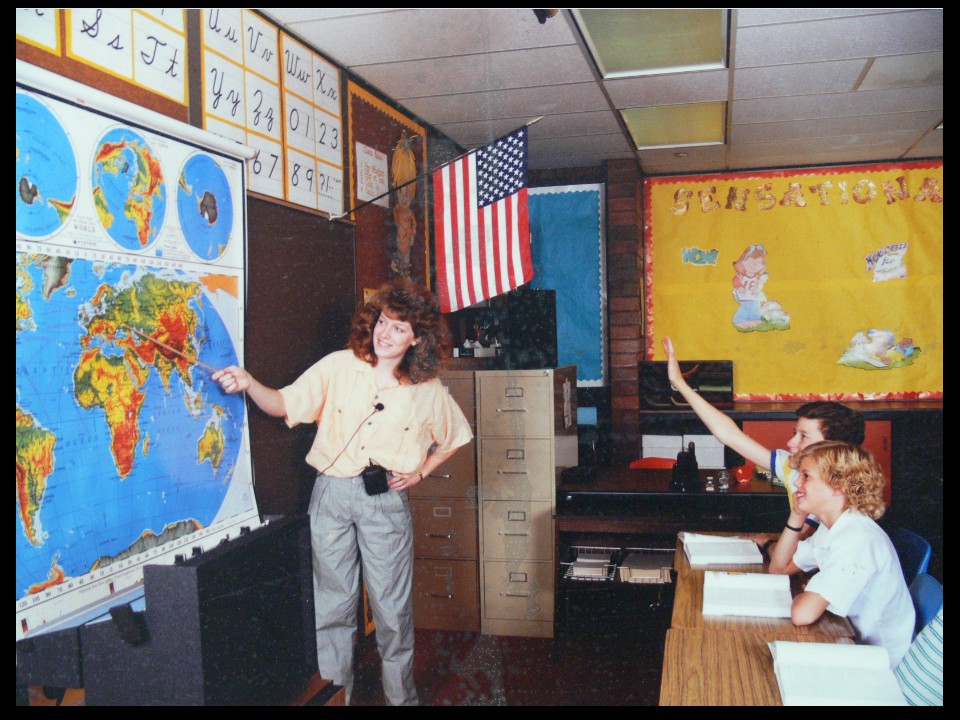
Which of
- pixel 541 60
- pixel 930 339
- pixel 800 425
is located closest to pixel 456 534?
pixel 800 425

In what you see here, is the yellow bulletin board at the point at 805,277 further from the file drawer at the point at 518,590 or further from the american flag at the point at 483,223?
the american flag at the point at 483,223

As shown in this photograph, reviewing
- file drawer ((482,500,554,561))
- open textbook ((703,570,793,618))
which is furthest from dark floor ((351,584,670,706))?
open textbook ((703,570,793,618))

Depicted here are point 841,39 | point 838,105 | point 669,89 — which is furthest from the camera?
point 838,105

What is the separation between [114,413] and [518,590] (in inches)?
98.4

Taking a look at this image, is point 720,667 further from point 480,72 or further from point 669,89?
point 669,89

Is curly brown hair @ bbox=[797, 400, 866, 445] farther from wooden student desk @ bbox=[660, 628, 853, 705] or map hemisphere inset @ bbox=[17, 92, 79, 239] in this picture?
map hemisphere inset @ bbox=[17, 92, 79, 239]

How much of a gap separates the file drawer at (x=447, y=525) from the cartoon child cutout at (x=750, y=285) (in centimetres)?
283

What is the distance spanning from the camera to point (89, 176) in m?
1.68

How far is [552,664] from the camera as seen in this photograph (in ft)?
11.7

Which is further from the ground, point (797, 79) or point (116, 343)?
point (797, 79)

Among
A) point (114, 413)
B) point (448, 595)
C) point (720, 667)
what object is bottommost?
point (448, 595)

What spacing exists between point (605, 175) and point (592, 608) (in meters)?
3.07

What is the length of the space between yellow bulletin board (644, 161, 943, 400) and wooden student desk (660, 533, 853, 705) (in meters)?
3.63

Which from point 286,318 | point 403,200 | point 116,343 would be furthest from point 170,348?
point 403,200
